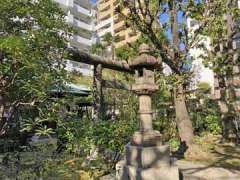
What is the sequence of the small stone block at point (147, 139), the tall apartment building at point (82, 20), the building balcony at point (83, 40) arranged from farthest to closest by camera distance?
the building balcony at point (83, 40)
the tall apartment building at point (82, 20)
the small stone block at point (147, 139)

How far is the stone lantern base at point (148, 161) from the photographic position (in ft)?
13.5

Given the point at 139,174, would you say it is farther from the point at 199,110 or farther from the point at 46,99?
the point at 199,110

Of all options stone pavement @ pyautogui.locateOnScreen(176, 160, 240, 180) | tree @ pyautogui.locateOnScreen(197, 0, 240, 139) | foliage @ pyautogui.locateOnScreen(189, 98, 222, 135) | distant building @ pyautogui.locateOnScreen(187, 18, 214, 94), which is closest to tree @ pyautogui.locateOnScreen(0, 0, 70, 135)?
stone pavement @ pyautogui.locateOnScreen(176, 160, 240, 180)

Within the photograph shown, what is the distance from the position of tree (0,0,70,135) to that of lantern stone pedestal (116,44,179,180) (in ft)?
4.73

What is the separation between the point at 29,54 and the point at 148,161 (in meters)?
2.51

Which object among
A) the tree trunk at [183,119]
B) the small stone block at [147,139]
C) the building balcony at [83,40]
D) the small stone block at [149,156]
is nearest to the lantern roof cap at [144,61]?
the small stone block at [147,139]

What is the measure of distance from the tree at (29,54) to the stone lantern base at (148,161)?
162 centimetres

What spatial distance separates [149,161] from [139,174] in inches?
10.6

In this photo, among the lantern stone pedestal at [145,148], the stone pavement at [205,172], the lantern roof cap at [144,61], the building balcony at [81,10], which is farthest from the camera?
the building balcony at [81,10]

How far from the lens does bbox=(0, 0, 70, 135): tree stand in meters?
3.49

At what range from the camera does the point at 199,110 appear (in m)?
12.8

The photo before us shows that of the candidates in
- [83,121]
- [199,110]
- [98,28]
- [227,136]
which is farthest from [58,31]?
[98,28]

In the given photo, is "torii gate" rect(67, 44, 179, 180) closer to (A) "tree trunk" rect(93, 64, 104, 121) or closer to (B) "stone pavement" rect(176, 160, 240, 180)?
(B) "stone pavement" rect(176, 160, 240, 180)

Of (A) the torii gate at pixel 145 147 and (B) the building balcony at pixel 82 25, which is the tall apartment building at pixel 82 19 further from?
(A) the torii gate at pixel 145 147
